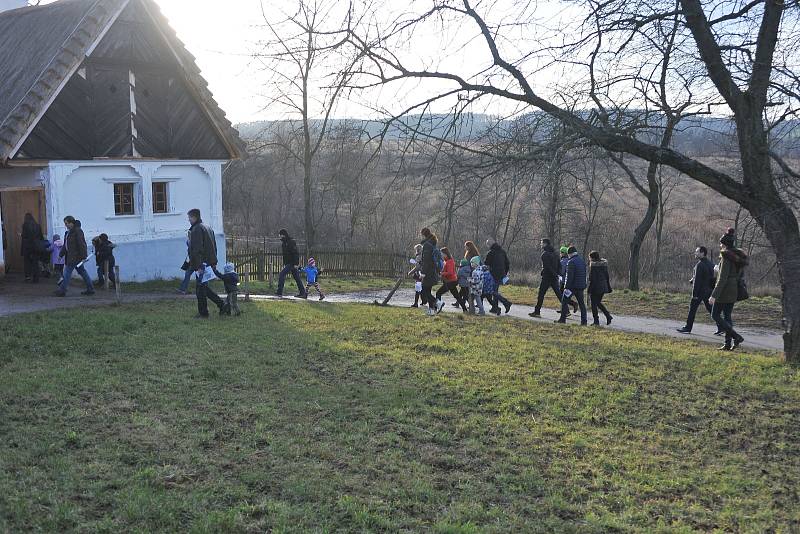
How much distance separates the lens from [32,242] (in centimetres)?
1764

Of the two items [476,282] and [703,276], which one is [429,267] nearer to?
[476,282]

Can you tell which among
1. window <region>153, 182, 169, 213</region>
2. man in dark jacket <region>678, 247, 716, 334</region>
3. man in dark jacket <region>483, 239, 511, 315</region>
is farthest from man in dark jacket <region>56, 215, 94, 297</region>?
man in dark jacket <region>678, 247, 716, 334</region>

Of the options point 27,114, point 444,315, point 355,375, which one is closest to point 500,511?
point 355,375

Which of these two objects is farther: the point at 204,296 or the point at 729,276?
the point at 204,296

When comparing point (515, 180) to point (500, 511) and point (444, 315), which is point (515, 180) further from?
point (444, 315)

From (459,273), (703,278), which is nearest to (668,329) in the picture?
(703,278)

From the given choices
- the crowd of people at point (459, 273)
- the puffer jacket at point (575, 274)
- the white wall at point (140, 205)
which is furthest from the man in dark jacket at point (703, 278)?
the white wall at point (140, 205)

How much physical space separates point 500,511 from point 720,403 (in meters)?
4.34

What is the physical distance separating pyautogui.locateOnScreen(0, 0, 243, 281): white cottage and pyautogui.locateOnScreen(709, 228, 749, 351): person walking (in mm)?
15167

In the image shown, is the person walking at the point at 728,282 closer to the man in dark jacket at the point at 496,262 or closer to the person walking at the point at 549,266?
the person walking at the point at 549,266

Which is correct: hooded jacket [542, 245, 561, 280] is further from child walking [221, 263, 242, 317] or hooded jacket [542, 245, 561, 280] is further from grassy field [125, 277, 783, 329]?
child walking [221, 263, 242, 317]

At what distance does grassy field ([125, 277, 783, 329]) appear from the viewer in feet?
60.6

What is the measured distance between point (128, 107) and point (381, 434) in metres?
15.9

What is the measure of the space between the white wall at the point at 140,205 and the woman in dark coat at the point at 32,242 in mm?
440
